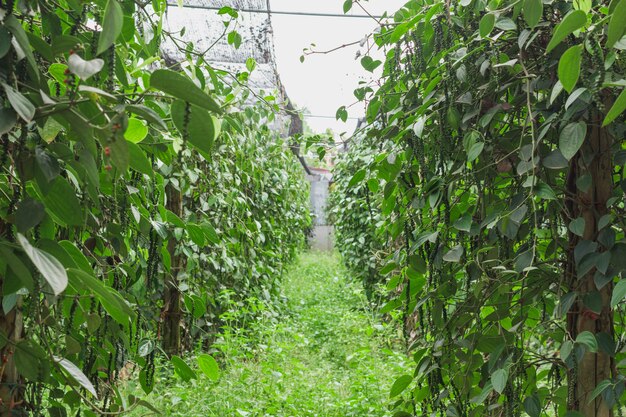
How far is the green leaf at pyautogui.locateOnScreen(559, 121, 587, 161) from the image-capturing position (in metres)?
0.89

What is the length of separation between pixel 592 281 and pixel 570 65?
0.45 meters

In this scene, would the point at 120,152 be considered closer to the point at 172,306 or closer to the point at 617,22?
the point at 617,22

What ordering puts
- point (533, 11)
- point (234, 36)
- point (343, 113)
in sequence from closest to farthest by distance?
point (533, 11) < point (343, 113) < point (234, 36)

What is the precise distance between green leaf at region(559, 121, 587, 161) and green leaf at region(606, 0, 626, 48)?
281 millimetres

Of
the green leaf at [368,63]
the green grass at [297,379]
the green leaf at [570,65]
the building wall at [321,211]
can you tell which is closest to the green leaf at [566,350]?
the green leaf at [570,65]

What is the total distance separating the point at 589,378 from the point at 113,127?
0.90m

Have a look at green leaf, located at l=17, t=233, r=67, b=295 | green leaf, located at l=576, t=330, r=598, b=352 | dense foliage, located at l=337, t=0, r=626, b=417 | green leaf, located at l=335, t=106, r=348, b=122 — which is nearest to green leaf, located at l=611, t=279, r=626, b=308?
dense foliage, located at l=337, t=0, r=626, b=417

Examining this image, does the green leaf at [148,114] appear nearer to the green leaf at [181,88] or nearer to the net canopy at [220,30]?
the green leaf at [181,88]

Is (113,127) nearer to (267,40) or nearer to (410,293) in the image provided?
(410,293)

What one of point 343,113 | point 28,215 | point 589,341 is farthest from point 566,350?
point 343,113

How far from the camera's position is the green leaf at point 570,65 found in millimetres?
742

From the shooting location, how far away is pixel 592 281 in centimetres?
106

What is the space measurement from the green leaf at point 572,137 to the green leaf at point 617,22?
28 cm

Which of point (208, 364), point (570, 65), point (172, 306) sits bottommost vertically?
point (172, 306)
